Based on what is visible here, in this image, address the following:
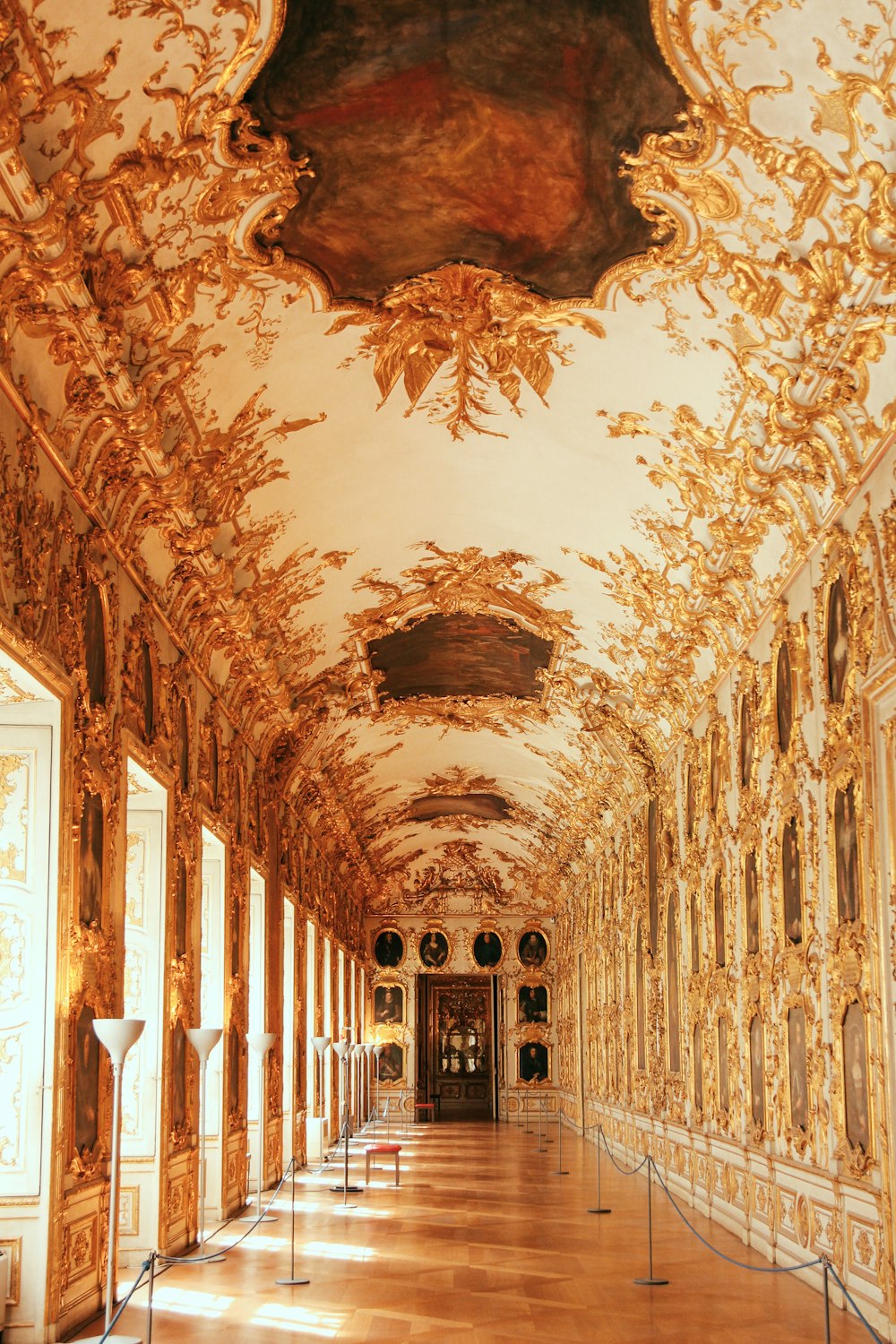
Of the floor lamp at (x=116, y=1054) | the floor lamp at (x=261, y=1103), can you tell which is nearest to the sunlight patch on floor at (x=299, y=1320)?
the floor lamp at (x=116, y=1054)

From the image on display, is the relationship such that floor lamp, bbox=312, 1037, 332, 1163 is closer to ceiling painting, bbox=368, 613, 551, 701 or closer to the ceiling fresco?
ceiling painting, bbox=368, 613, 551, 701

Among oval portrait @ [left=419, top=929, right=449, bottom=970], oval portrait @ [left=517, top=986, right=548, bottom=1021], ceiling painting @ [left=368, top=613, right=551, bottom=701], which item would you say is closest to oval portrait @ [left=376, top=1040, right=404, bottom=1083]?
oval portrait @ [left=419, top=929, right=449, bottom=970]

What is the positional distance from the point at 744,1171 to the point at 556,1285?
410cm

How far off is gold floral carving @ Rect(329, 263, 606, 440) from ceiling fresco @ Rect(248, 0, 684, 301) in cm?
25

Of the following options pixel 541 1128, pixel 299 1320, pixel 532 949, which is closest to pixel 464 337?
pixel 299 1320

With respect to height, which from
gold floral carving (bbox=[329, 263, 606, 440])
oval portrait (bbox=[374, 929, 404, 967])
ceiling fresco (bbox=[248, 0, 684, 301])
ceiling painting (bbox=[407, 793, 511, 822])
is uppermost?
ceiling fresco (bbox=[248, 0, 684, 301])

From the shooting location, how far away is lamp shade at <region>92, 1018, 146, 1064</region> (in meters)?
9.26

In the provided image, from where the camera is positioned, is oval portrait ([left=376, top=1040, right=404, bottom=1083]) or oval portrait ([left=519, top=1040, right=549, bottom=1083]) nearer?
oval portrait ([left=519, top=1040, right=549, bottom=1083])

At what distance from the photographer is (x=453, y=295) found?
12281mm

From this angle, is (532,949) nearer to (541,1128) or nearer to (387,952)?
(387,952)

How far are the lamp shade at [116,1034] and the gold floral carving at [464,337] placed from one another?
6.50 m

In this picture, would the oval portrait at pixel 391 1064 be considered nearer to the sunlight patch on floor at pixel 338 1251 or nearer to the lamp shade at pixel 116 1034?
the sunlight patch on floor at pixel 338 1251

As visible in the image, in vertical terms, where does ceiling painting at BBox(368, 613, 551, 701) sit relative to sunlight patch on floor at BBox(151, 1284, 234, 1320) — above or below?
above

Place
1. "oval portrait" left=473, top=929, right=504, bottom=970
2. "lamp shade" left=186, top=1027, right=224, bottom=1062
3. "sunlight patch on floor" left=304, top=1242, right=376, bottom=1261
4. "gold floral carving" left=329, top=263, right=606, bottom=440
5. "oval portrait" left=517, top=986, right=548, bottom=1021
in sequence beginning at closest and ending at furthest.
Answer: "gold floral carving" left=329, top=263, right=606, bottom=440, "lamp shade" left=186, top=1027, right=224, bottom=1062, "sunlight patch on floor" left=304, top=1242, right=376, bottom=1261, "oval portrait" left=517, top=986, right=548, bottom=1021, "oval portrait" left=473, top=929, right=504, bottom=970
